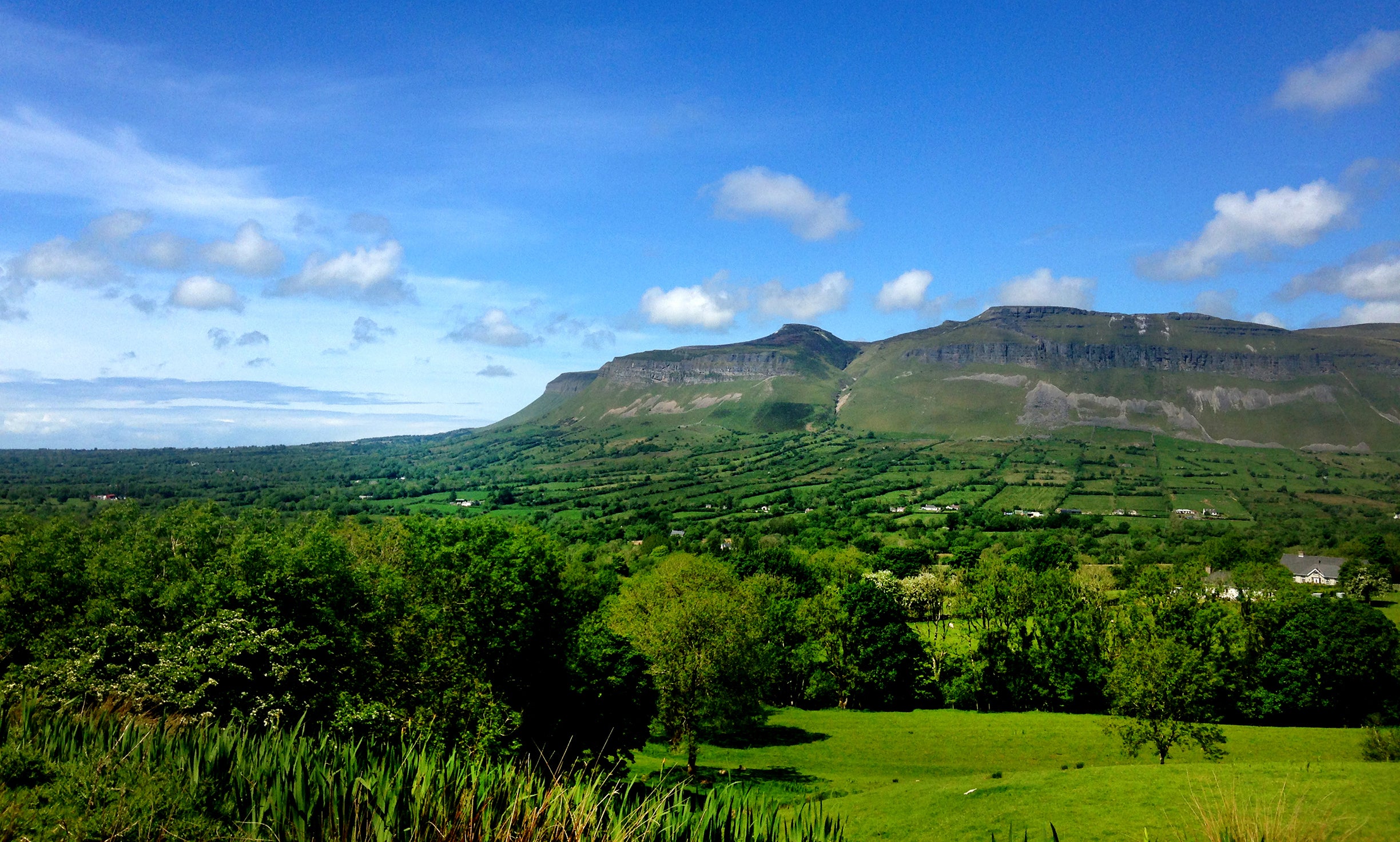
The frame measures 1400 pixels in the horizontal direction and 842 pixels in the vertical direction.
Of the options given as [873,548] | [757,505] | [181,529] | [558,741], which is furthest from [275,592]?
[757,505]

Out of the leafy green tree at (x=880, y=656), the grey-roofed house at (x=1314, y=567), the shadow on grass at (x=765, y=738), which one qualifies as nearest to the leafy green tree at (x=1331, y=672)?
the leafy green tree at (x=880, y=656)

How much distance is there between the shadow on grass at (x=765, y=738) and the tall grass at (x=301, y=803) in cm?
3481

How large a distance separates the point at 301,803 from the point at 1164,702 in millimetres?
43308

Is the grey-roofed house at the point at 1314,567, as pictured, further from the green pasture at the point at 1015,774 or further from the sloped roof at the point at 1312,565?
the green pasture at the point at 1015,774

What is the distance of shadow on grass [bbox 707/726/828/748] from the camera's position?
47.5m

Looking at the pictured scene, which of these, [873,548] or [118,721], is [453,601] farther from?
[873,548]

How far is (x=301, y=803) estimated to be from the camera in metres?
11.6

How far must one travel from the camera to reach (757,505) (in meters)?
184

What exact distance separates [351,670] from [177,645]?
5.55 m

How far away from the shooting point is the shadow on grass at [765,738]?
156ft

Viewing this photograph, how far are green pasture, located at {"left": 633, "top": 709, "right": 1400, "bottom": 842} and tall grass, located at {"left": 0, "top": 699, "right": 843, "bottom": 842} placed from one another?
323 centimetres

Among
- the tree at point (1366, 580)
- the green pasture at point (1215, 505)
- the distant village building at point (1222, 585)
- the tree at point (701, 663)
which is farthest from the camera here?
the green pasture at point (1215, 505)

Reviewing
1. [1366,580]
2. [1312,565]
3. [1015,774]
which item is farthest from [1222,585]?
[1015,774]

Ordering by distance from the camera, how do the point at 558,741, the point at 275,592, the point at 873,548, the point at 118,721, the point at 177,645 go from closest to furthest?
the point at 118,721 < the point at 177,645 < the point at 275,592 < the point at 558,741 < the point at 873,548
